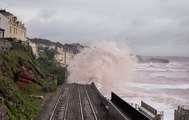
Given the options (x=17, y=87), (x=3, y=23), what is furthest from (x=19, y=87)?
(x=3, y=23)

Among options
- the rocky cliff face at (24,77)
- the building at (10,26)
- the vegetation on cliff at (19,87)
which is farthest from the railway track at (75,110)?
the building at (10,26)

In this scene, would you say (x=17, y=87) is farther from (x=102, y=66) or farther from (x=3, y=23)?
(x=102, y=66)

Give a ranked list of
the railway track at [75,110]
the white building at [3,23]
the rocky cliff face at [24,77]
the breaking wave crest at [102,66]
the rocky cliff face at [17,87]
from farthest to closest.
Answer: the breaking wave crest at [102,66]
the white building at [3,23]
the rocky cliff face at [24,77]
the railway track at [75,110]
the rocky cliff face at [17,87]

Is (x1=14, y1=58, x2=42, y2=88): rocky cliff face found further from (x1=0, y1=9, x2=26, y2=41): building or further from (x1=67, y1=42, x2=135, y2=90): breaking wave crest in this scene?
(x1=67, y1=42, x2=135, y2=90): breaking wave crest

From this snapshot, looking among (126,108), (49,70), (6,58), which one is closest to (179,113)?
(126,108)

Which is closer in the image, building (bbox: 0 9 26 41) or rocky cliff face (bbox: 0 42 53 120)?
rocky cliff face (bbox: 0 42 53 120)

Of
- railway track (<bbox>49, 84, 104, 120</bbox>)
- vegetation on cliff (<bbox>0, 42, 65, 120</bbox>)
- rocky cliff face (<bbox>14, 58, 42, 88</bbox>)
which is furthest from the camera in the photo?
rocky cliff face (<bbox>14, 58, 42, 88</bbox>)

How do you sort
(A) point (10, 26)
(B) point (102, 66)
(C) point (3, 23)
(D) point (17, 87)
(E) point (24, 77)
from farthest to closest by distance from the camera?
(B) point (102, 66), (A) point (10, 26), (C) point (3, 23), (E) point (24, 77), (D) point (17, 87)

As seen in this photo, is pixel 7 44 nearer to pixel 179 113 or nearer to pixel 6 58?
pixel 6 58

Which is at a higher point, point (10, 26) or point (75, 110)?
point (10, 26)

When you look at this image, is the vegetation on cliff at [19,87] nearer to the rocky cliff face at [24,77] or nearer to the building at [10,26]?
the rocky cliff face at [24,77]

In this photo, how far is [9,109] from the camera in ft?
93.2

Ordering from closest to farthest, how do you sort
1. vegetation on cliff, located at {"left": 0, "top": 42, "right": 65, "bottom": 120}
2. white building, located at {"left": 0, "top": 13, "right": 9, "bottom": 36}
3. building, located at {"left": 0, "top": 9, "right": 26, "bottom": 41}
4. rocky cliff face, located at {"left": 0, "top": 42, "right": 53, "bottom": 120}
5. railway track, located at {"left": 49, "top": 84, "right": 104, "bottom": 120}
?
1. rocky cliff face, located at {"left": 0, "top": 42, "right": 53, "bottom": 120}
2. vegetation on cliff, located at {"left": 0, "top": 42, "right": 65, "bottom": 120}
3. railway track, located at {"left": 49, "top": 84, "right": 104, "bottom": 120}
4. white building, located at {"left": 0, "top": 13, "right": 9, "bottom": 36}
5. building, located at {"left": 0, "top": 9, "right": 26, "bottom": 41}

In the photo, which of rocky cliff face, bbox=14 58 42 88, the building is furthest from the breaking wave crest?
rocky cliff face, bbox=14 58 42 88
